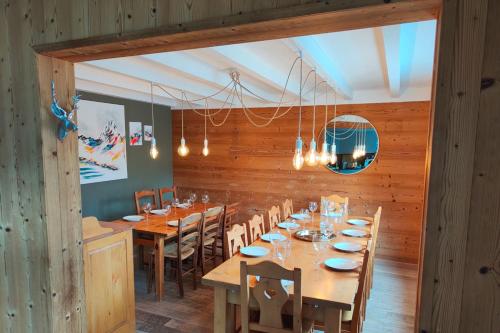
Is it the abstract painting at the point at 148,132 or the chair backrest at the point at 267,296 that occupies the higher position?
the abstract painting at the point at 148,132

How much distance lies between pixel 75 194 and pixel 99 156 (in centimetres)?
262

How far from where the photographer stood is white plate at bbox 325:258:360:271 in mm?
2285

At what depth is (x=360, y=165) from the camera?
14.6 feet

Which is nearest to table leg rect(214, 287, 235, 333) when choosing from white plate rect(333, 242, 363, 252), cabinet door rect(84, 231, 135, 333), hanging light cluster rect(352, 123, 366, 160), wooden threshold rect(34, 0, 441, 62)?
cabinet door rect(84, 231, 135, 333)

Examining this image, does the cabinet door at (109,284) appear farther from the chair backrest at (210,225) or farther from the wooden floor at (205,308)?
the chair backrest at (210,225)

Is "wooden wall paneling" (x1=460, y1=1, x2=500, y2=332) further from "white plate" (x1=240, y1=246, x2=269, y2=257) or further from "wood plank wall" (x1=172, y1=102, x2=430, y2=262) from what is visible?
"wood plank wall" (x1=172, y1=102, x2=430, y2=262)

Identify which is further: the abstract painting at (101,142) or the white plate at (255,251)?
the abstract painting at (101,142)

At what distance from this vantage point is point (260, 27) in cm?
112

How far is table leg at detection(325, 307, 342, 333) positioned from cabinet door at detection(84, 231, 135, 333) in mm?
1594

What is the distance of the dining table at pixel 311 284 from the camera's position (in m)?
1.90

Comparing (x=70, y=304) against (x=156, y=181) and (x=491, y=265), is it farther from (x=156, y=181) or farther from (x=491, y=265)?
(x=156, y=181)

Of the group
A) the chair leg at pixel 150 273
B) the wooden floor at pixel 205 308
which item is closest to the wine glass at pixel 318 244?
the wooden floor at pixel 205 308

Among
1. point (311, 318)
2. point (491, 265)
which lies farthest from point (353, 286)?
point (491, 265)

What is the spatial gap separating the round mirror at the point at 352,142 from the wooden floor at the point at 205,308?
154 centimetres
